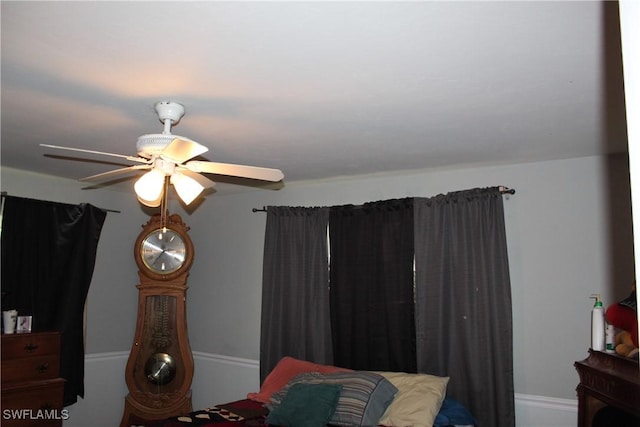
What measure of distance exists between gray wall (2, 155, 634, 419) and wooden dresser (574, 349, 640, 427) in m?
0.59

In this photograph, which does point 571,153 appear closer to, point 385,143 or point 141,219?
point 385,143

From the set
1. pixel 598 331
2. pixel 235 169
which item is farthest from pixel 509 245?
pixel 235 169

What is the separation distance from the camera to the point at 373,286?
13.3 ft

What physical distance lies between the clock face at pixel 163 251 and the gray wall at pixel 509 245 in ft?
1.73

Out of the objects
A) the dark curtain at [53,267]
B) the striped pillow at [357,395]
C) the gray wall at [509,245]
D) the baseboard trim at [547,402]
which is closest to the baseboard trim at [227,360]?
the gray wall at [509,245]

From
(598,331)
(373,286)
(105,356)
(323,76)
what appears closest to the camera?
(323,76)

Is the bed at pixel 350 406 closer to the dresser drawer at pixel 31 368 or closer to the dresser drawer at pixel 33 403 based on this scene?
the dresser drawer at pixel 33 403

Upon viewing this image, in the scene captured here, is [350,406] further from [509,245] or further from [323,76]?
[323,76]

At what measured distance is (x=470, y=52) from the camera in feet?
6.40

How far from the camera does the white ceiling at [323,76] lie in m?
1.69

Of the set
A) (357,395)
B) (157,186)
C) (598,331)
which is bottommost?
(357,395)

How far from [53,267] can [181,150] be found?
281 centimetres

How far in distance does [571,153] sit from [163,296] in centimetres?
355

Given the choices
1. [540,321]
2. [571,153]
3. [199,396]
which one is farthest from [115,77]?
[199,396]
